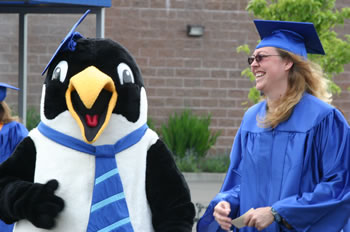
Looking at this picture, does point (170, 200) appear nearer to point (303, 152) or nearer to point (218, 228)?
point (218, 228)

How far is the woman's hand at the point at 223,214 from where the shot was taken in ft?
13.4

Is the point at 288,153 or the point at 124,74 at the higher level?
the point at 124,74

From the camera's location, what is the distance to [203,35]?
15.2m

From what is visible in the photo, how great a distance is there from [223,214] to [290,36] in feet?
3.19

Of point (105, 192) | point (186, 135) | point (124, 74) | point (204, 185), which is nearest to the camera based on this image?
point (105, 192)

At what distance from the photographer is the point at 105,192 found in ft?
14.2

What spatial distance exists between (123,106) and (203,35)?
10970 mm

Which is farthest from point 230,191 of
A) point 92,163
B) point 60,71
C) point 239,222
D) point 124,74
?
point 60,71

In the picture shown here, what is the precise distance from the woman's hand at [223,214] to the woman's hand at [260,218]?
0.62ft

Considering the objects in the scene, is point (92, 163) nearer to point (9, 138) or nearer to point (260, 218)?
point (260, 218)

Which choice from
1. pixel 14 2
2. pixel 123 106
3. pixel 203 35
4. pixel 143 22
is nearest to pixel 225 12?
pixel 203 35

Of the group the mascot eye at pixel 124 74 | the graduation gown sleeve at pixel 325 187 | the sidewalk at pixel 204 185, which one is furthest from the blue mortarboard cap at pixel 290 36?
the sidewalk at pixel 204 185

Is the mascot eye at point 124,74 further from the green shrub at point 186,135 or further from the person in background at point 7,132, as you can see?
the green shrub at point 186,135

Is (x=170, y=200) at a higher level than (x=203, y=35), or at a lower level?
lower
